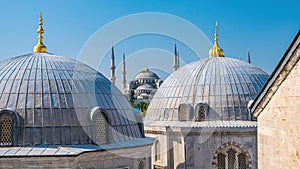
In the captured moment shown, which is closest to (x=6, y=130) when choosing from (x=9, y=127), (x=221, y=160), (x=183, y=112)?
(x=9, y=127)

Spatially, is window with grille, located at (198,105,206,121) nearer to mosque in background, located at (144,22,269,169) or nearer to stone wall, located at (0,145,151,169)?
mosque in background, located at (144,22,269,169)

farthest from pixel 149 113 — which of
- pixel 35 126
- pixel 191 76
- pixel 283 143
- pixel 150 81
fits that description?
pixel 150 81

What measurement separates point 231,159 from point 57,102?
8.97 metres

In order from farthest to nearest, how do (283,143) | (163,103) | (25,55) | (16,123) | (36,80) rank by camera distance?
(163,103), (25,55), (36,80), (16,123), (283,143)

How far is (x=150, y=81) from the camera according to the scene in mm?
84438

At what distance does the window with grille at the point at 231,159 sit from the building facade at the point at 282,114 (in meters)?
8.44

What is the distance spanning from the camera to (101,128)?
11.7 metres

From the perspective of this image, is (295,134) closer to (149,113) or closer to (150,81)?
(149,113)

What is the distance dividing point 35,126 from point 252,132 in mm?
9772

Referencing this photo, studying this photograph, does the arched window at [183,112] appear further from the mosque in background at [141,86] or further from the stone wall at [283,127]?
the mosque in background at [141,86]

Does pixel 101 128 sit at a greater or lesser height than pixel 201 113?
lesser

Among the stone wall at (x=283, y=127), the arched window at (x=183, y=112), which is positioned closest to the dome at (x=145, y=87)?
the arched window at (x=183, y=112)

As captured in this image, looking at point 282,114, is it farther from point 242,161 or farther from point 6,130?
point 242,161

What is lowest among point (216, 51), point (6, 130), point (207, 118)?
A: point (6, 130)
